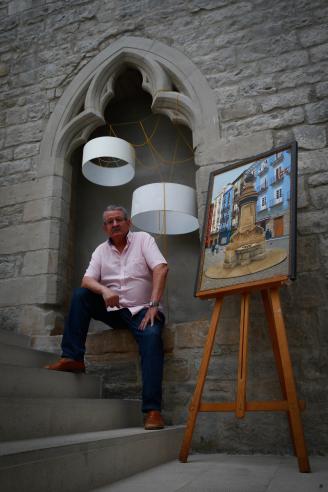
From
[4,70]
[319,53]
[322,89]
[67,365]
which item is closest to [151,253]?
[67,365]

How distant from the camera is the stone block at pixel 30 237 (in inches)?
134

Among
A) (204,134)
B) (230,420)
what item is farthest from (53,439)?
(204,134)

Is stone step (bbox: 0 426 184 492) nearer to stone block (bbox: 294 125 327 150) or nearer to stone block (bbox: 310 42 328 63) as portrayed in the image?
stone block (bbox: 294 125 327 150)

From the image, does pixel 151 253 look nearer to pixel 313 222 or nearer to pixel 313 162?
pixel 313 222

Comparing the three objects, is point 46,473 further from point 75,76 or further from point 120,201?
point 75,76

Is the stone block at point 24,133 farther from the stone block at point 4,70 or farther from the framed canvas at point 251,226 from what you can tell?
the framed canvas at point 251,226

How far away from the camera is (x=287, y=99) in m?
3.07

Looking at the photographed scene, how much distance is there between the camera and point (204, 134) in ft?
10.5

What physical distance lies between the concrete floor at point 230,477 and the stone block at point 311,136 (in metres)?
1.84

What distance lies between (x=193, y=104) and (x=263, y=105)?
531 millimetres

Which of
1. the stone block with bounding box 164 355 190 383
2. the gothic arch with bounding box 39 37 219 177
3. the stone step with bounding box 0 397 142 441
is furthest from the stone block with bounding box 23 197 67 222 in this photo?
the stone step with bounding box 0 397 142 441

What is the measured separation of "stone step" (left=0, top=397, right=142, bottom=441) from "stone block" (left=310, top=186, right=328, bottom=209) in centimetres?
163

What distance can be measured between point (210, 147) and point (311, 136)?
68cm

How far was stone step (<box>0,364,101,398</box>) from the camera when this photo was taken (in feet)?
6.41
